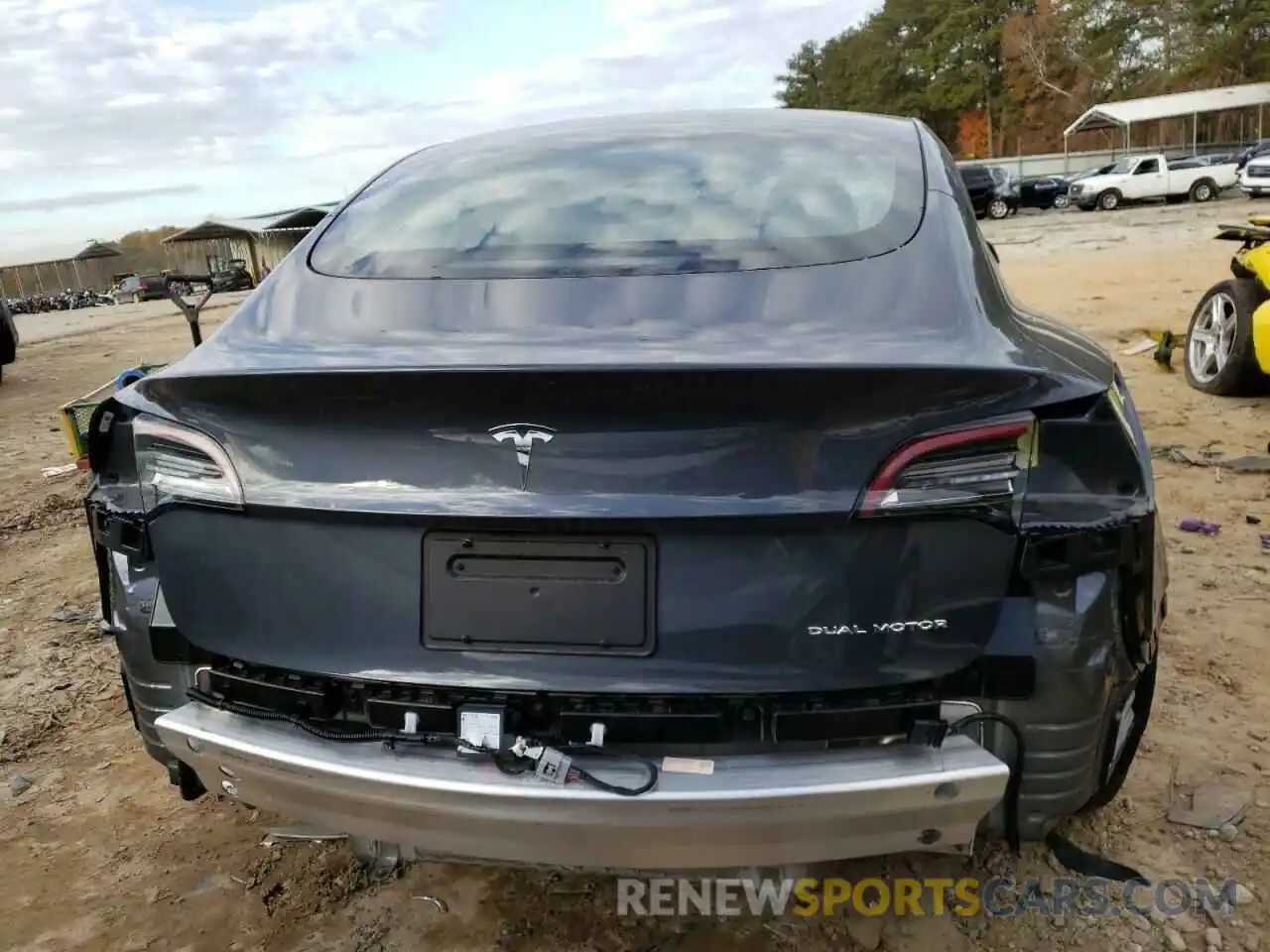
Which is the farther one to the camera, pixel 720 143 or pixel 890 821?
pixel 720 143

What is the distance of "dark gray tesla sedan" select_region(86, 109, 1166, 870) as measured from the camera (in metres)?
1.59

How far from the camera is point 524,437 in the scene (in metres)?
1.63

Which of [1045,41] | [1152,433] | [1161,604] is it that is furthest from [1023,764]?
[1045,41]

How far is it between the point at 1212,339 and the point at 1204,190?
2706cm

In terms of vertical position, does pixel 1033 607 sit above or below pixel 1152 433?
above

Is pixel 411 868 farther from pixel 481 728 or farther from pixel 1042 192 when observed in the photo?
pixel 1042 192

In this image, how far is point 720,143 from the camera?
2521 millimetres

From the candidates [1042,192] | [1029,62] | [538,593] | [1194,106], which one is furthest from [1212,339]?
[1029,62]

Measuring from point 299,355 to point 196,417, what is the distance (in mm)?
212

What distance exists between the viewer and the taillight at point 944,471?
62.0 inches

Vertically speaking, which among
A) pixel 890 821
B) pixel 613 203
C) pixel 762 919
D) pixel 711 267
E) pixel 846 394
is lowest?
pixel 762 919

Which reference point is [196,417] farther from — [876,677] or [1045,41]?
[1045,41]

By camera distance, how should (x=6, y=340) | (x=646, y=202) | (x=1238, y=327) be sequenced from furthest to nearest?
(x=6, y=340), (x=1238, y=327), (x=646, y=202)

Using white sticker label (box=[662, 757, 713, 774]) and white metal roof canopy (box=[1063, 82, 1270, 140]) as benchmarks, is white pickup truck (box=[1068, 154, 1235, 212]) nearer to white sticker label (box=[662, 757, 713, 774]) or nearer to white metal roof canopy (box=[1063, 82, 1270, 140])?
white metal roof canopy (box=[1063, 82, 1270, 140])
